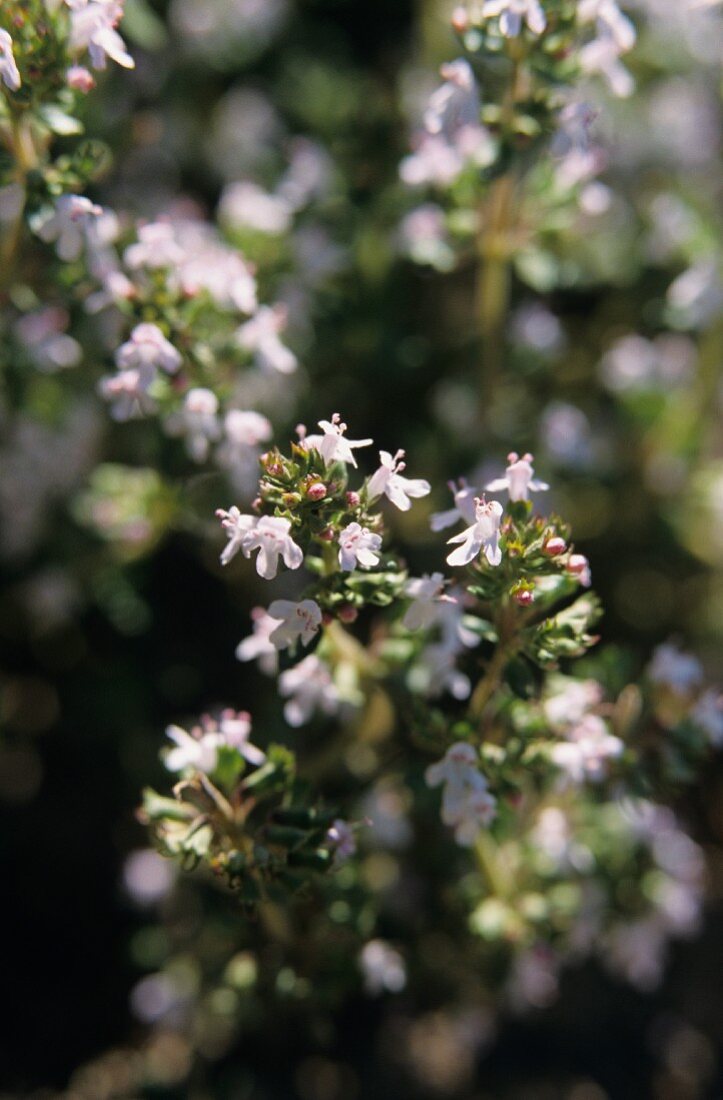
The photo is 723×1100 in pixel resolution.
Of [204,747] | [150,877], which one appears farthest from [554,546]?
[150,877]

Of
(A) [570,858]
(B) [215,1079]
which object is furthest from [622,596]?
(B) [215,1079]

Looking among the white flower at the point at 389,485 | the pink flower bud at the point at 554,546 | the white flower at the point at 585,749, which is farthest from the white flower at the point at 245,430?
the white flower at the point at 585,749

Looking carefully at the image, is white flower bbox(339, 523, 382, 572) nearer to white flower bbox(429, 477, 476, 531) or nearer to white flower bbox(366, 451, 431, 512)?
white flower bbox(366, 451, 431, 512)

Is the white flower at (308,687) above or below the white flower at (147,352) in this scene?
below

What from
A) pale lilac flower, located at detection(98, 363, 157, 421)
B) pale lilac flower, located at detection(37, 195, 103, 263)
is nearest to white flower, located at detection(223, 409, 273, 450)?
pale lilac flower, located at detection(98, 363, 157, 421)

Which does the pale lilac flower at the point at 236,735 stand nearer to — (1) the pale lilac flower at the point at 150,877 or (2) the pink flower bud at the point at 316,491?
(2) the pink flower bud at the point at 316,491
